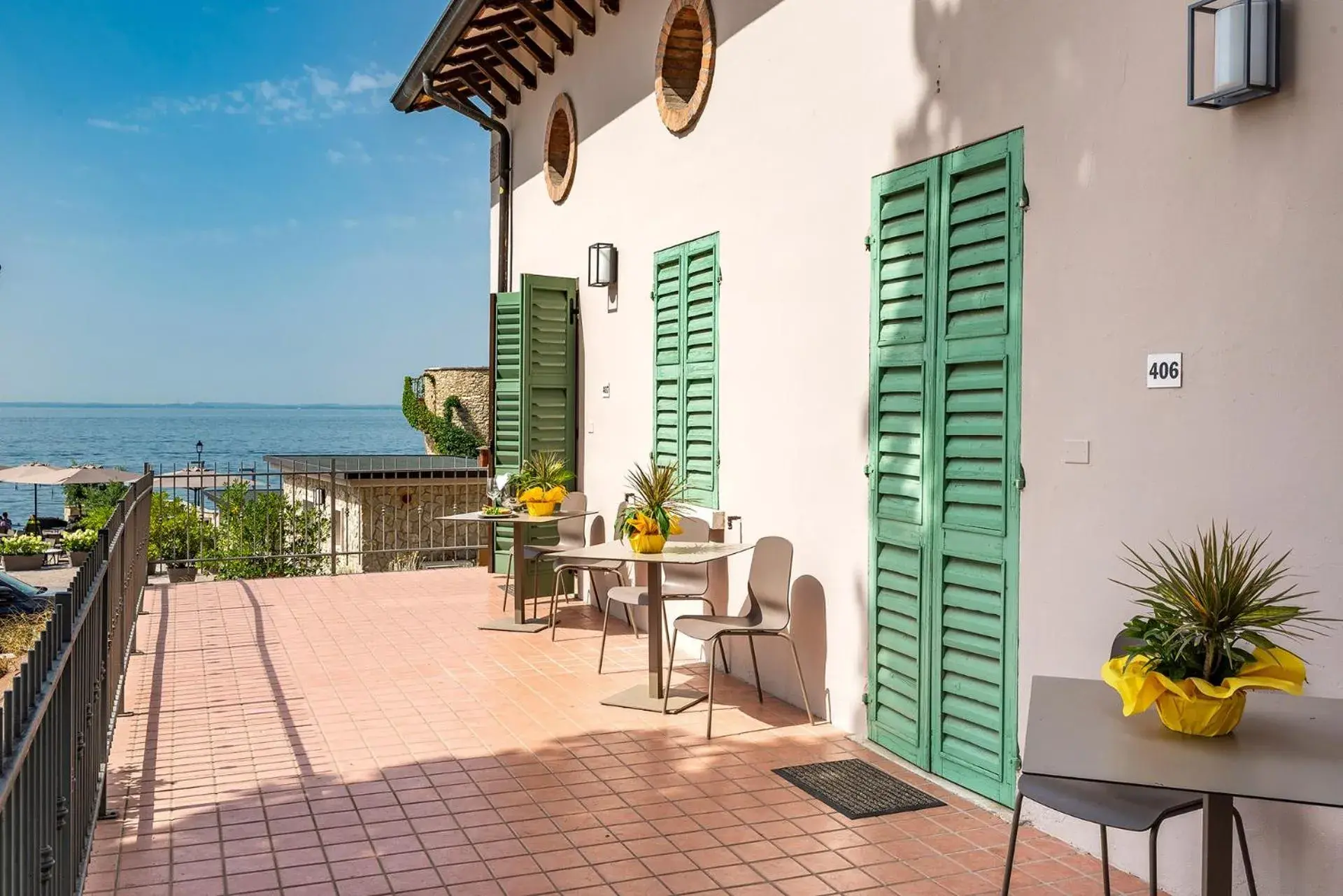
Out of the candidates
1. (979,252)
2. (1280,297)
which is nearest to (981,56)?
(979,252)

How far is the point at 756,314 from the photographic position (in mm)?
6168

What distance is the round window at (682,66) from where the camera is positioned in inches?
268

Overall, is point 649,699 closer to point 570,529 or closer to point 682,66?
point 570,529

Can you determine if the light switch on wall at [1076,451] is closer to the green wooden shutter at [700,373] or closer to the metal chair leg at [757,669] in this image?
the metal chair leg at [757,669]

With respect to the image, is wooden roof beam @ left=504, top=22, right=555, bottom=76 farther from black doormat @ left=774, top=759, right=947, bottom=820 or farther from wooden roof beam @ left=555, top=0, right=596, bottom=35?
black doormat @ left=774, top=759, right=947, bottom=820

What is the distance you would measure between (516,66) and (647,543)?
19.2 feet

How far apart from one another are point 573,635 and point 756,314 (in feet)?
8.86

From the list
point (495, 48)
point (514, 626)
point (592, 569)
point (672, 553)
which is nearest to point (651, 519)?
point (672, 553)

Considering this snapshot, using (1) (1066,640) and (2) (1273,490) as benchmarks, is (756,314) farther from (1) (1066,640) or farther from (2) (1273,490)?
(2) (1273,490)

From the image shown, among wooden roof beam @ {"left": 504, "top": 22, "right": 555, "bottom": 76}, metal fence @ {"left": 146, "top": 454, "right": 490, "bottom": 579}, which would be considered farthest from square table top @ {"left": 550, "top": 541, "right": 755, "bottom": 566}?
metal fence @ {"left": 146, "top": 454, "right": 490, "bottom": 579}

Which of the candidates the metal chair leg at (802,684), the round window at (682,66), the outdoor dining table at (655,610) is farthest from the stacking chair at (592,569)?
the round window at (682,66)

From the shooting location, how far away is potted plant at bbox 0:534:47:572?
52.7 ft

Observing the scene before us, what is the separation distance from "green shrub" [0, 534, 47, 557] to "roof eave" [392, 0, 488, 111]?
30.0 feet

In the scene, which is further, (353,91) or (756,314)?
(353,91)
